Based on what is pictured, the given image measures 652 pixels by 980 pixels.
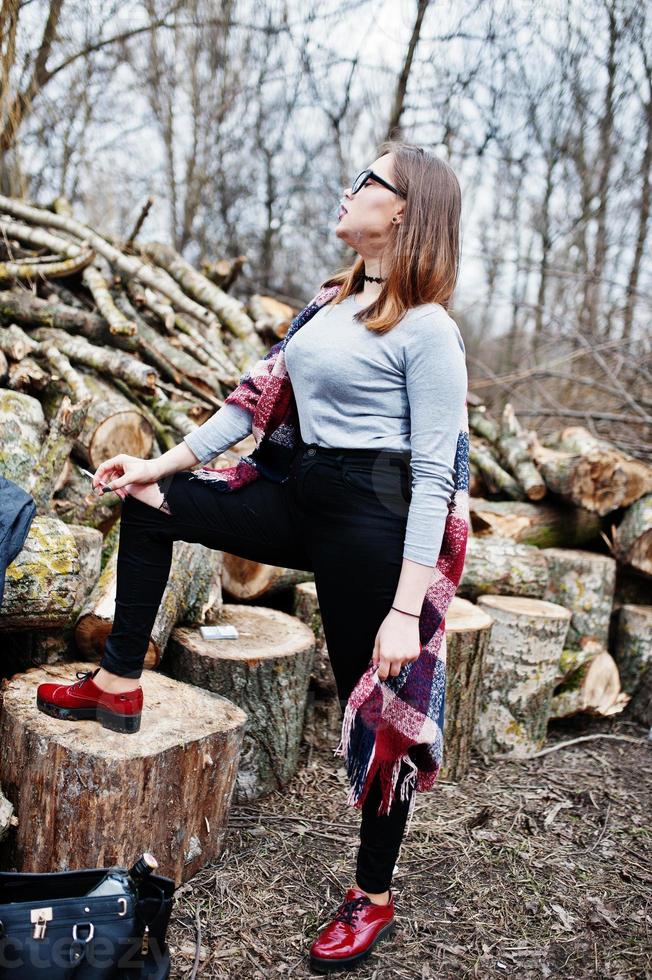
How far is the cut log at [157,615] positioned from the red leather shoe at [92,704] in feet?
1.47

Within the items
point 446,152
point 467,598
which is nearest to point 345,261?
point 446,152

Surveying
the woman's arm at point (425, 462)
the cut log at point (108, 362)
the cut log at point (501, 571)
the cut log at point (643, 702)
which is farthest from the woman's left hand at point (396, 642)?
the cut log at point (643, 702)

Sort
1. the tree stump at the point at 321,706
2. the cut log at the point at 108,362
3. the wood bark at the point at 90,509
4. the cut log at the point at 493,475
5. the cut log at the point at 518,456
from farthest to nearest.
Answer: the cut log at the point at 493,475, the cut log at the point at 518,456, the cut log at the point at 108,362, the tree stump at the point at 321,706, the wood bark at the point at 90,509

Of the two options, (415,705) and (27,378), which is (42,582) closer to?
(415,705)

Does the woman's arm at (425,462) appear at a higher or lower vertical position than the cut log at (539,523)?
higher

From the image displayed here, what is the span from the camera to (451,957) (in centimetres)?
225

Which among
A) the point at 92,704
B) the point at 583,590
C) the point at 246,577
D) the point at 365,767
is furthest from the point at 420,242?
the point at 583,590

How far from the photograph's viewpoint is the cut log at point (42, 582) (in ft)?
7.98

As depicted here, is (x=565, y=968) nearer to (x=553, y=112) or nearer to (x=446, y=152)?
(x=446, y=152)

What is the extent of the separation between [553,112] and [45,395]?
25.3ft

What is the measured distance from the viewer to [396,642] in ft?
5.78

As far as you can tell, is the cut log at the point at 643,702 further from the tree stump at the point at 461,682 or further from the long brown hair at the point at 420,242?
the long brown hair at the point at 420,242

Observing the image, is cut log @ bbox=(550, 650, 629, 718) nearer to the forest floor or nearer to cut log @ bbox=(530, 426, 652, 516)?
the forest floor

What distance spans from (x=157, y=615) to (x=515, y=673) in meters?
1.88
